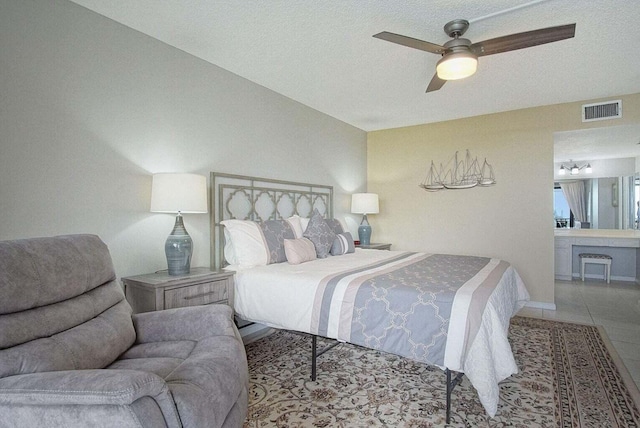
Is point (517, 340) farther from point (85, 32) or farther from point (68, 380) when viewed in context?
point (85, 32)

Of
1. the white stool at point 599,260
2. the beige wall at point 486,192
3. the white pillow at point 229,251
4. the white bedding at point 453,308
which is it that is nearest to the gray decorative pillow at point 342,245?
the white bedding at point 453,308

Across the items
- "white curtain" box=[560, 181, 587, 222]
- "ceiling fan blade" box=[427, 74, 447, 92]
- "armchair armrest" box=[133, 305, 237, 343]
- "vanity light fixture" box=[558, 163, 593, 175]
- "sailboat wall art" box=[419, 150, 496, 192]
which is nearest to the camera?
"armchair armrest" box=[133, 305, 237, 343]

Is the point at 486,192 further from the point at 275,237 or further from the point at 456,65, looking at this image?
the point at 275,237

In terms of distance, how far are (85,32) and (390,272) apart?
2747 mm

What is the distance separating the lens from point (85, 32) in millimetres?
2334

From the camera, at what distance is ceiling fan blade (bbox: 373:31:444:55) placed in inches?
85.3

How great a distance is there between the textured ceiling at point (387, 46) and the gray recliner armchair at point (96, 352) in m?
1.74

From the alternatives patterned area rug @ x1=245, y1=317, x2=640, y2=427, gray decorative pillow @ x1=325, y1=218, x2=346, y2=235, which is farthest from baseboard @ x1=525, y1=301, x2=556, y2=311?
gray decorative pillow @ x1=325, y1=218, x2=346, y2=235

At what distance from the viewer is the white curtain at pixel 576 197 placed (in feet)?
23.9

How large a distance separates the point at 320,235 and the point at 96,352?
7.77ft

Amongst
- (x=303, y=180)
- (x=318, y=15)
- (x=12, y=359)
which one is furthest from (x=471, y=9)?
(x=12, y=359)

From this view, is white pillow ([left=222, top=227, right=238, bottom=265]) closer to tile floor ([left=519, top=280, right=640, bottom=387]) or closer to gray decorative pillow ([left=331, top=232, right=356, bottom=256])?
gray decorative pillow ([left=331, top=232, right=356, bottom=256])

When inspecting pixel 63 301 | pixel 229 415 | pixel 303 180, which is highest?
pixel 303 180

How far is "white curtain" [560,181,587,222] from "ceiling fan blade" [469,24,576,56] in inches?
255
